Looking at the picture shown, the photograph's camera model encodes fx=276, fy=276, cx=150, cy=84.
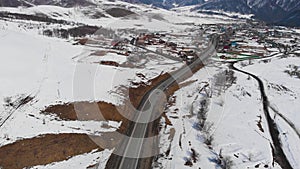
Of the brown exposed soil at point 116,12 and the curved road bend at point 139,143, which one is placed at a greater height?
the brown exposed soil at point 116,12

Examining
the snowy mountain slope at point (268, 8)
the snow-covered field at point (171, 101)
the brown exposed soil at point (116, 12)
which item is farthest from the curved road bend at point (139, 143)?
the snowy mountain slope at point (268, 8)

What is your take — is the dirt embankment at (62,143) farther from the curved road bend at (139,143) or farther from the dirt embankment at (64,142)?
the curved road bend at (139,143)

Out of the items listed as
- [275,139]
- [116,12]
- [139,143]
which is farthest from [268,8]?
[139,143]

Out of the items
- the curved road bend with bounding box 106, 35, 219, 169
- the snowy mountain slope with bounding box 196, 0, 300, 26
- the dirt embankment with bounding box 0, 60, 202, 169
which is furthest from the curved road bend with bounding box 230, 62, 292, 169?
the snowy mountain slope with bounding box 196, 0, 300, 26

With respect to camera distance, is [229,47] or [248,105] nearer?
[248,105]

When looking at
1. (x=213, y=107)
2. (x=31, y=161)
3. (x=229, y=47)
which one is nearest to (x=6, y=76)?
(x=31, y=161)

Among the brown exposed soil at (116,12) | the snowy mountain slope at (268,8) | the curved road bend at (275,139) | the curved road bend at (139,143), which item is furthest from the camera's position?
the snowy mountain slope at (268,8)

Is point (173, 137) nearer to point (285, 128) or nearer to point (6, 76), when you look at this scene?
point (285, 128)

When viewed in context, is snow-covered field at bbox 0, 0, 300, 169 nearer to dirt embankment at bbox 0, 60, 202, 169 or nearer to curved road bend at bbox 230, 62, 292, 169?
curved road bend at bbox 230, 62, 292, 169

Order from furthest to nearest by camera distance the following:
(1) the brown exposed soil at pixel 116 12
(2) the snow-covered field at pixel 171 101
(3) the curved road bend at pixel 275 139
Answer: (1) the brown exposed soil at pixel 116 12, (2) the snow-covered field at pixel 171 101, (3) the curved road bend at pixel 275 139

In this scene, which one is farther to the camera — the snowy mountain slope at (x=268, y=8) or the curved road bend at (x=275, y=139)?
the snowy mountain slope at (x=268, y=8)

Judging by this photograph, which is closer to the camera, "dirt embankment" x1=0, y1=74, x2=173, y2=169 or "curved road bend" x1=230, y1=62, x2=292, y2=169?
"dirt embankment" x1=0, y1=74, x2=173, y2=169
